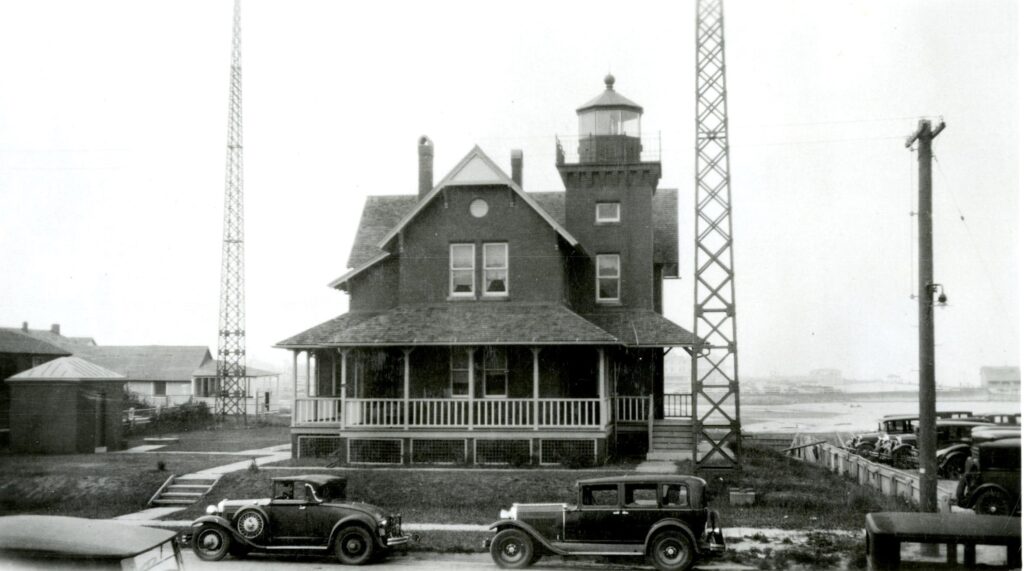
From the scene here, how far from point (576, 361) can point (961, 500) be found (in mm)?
9884

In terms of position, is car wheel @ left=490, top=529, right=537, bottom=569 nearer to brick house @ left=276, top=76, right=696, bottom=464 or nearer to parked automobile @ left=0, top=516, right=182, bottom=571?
parked automobile @ left=0, top=516, right=182, bottom=571

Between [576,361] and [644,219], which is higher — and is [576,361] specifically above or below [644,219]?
below

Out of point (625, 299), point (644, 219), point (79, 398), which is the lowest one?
point (79, 398)

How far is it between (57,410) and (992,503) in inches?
876

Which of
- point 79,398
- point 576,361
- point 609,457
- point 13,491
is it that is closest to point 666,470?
point 609,457

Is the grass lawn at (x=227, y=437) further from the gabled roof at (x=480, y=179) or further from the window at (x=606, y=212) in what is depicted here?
the window at (x=606, y=212)

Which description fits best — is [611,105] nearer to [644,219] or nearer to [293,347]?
[644,219]

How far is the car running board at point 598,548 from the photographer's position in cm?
1272

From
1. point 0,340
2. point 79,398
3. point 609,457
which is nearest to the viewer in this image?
point 609,457

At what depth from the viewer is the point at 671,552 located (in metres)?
12.5

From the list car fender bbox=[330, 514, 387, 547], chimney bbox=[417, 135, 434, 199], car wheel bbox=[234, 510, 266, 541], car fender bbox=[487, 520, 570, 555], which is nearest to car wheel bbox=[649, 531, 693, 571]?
car fender bbox=[487, 520, 570, 555]

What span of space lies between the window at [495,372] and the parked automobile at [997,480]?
1093 cm

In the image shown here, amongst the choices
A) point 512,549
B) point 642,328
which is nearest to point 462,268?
point 642,328

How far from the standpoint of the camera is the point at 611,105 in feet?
82.3
